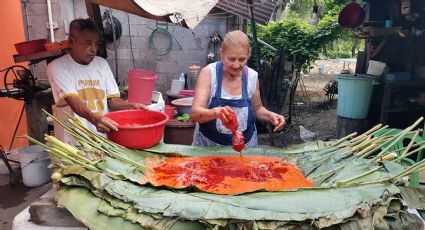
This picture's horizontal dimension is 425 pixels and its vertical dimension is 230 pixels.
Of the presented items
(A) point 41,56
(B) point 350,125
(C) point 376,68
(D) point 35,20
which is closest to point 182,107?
(A) point 41,56

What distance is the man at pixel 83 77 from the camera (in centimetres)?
253

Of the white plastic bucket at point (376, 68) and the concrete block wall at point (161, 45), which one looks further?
the concrete block wall at point (161, 45)

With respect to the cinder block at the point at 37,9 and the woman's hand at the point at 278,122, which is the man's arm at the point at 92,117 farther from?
the cinder block at the point at 37,9

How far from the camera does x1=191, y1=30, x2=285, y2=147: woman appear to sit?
228cm

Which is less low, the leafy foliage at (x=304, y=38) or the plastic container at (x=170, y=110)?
the leafy foliage at (x=304, y=38)

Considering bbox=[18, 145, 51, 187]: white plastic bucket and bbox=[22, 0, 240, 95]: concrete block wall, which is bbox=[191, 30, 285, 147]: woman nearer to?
bbox=[18, 145, 51, 187]: white plastic bucket

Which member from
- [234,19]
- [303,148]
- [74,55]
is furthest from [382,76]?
[74,55]

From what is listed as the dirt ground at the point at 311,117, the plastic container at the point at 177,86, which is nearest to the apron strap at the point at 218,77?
the dirt ground at the point at 311,117

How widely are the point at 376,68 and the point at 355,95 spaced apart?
77 centimetres

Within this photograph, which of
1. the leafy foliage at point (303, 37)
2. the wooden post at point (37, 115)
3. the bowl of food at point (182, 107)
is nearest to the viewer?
the bowl of food at point (182, 107)

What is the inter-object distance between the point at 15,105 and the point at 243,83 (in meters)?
4.63

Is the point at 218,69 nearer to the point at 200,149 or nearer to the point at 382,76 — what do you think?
the point at 200,149

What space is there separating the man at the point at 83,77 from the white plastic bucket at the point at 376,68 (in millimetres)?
5344

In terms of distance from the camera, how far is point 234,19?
24.0 feet
